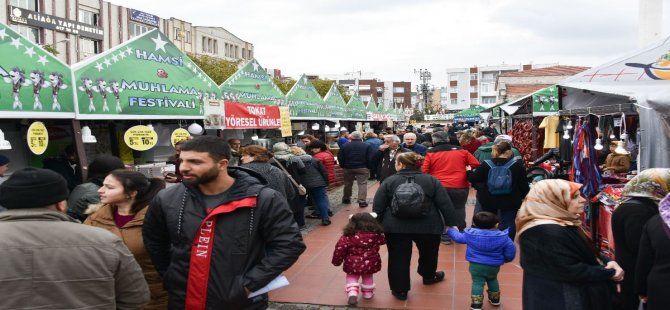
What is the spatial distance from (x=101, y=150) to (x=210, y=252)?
600 cm

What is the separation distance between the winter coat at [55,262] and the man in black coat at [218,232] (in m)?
0.44

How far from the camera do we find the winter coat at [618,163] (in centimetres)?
643

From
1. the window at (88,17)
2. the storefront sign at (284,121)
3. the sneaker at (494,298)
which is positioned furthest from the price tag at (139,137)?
the window at (88,17)

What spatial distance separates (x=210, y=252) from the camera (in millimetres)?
2520

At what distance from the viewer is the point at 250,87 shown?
10.3 meters

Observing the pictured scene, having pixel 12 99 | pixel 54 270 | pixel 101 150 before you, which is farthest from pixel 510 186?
pixel 101 150

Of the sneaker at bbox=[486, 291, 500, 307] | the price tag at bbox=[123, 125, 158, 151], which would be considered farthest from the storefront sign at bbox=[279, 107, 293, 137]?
the sneaker at bbox=[486, 291, 500, 307]

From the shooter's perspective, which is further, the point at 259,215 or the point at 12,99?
the point at 12,99

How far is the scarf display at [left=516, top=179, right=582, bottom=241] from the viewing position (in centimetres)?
281

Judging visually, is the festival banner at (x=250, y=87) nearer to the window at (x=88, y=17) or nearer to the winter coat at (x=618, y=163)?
the winter coat at (x=618, y=163)

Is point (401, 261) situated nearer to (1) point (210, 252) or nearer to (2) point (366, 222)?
(2) point (366, 222)

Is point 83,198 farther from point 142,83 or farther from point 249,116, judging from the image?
point 249,116

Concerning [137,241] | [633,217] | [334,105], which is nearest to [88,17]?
[334,105]

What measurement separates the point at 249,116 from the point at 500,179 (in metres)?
5.50
